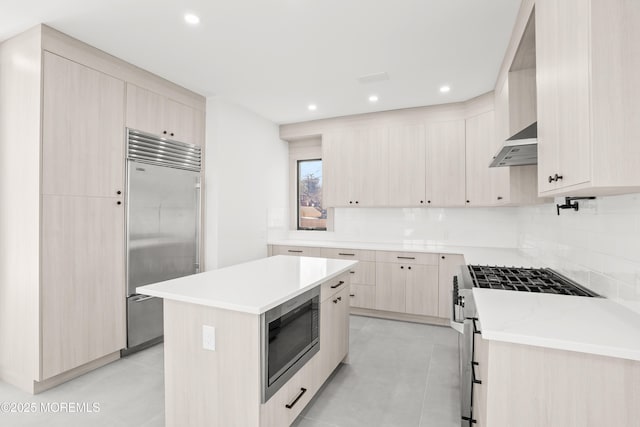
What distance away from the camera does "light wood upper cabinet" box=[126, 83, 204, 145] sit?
10.1 ft

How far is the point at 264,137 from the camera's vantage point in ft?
15.6

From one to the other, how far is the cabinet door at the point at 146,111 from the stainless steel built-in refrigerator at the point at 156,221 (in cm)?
8

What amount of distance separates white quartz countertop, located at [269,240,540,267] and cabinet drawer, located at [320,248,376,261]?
0.16ft

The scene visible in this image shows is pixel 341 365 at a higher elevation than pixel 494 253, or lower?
lower

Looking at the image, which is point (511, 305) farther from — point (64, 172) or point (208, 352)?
point (64, 172)

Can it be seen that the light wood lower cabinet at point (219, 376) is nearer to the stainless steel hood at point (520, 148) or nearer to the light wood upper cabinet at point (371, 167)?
the stainless steel hood at point (520, 148)

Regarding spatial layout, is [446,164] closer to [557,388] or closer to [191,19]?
[191,19]

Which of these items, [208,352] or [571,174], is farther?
[208,352]

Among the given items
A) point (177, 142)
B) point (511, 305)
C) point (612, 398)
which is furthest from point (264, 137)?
point (612, 398)

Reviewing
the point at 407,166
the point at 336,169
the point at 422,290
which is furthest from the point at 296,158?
the point at 422,290

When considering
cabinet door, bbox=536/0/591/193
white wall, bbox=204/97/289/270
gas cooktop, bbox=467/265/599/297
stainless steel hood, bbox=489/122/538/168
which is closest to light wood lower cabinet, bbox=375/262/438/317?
gas cooktop, bbox=467/265/599/297

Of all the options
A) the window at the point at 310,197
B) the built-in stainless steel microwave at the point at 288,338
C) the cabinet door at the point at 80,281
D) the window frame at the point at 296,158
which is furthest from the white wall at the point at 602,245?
the cabinet door at the point at 80,281

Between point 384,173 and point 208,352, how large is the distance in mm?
3385

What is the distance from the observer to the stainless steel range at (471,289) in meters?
1.80
